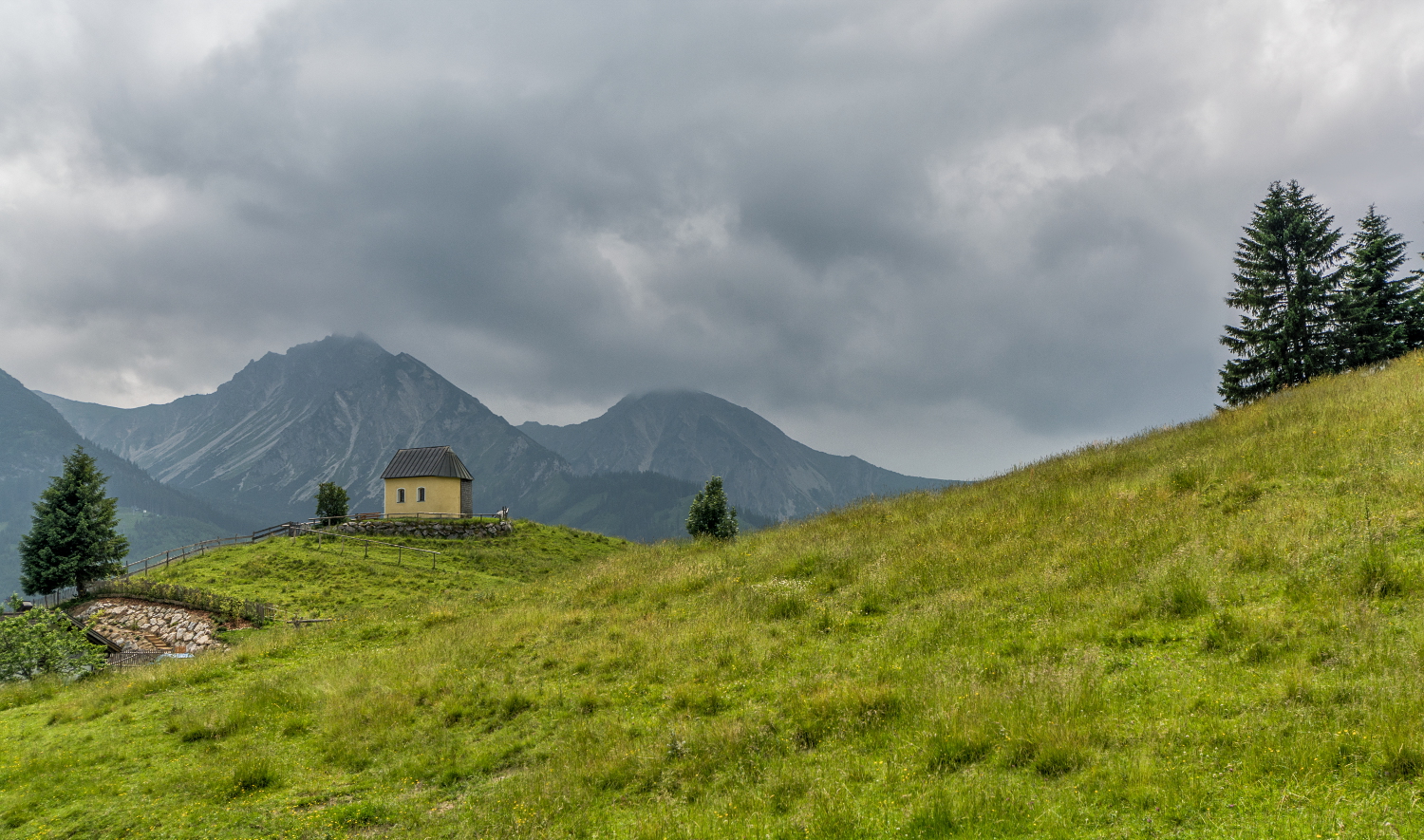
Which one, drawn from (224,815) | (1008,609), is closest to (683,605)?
(1008,609)

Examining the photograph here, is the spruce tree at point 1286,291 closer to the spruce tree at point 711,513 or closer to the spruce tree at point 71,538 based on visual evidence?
the spruce tree at point 711,513

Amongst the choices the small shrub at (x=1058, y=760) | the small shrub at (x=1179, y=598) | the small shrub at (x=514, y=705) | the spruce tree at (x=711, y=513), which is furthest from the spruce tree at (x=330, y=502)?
the small shrub at (x=1058, y=760)

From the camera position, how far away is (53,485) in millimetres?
44312

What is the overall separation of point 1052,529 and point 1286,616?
235 inches

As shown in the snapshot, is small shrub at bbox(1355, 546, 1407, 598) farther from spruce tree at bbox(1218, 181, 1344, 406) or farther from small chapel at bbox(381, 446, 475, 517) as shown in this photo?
small chapel at bbox(381, 446, 475, 517)

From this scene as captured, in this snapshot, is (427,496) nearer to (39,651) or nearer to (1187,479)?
(39,651)

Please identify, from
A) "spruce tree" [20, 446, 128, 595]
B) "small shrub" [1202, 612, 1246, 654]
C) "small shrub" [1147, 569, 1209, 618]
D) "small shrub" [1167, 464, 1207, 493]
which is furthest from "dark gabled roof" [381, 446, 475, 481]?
"small shrub" [1202, 612, 1246, 654]

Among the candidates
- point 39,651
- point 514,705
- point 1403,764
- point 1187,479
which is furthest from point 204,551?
point 1403,764

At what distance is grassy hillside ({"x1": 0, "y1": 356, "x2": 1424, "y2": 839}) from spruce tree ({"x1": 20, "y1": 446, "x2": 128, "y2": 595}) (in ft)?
113

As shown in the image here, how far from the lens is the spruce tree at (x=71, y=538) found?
4212 cm

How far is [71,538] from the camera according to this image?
4297 centimetres

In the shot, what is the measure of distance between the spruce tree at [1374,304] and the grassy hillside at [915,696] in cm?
2994

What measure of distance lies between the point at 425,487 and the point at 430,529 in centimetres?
1014

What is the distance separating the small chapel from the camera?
74.6 metres
